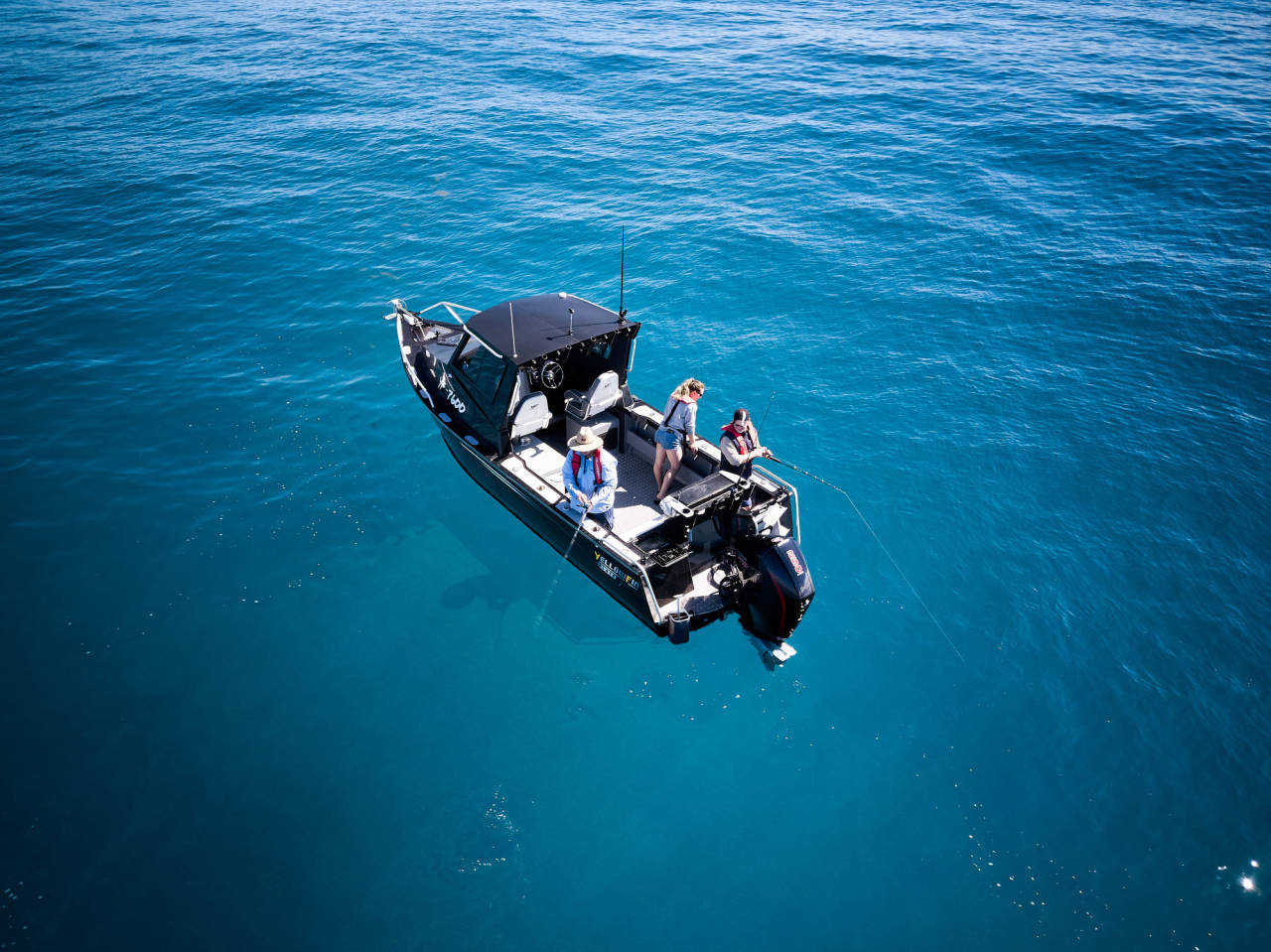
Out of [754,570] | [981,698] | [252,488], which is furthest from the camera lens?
[252,488]

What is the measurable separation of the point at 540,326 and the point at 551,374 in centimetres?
93

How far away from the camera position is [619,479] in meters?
11.7

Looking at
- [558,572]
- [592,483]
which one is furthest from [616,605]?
[592,483]

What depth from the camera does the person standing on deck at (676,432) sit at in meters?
10.0

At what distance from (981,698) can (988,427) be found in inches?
276

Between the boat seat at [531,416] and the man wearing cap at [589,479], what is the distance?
1.80m

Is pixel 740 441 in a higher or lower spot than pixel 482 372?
lower

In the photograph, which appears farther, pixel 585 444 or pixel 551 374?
pixel 551 374

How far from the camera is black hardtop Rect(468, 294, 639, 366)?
1067cm

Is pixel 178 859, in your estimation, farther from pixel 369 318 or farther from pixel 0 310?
pixel 0 310

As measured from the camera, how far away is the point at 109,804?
8.27 m

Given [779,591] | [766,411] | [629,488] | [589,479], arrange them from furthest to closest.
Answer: [766,411]
[629,488]
[589,479]
[779,591]

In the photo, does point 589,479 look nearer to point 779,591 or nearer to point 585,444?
point 585,444

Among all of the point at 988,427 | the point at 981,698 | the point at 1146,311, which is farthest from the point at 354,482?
the point at 1146,311
